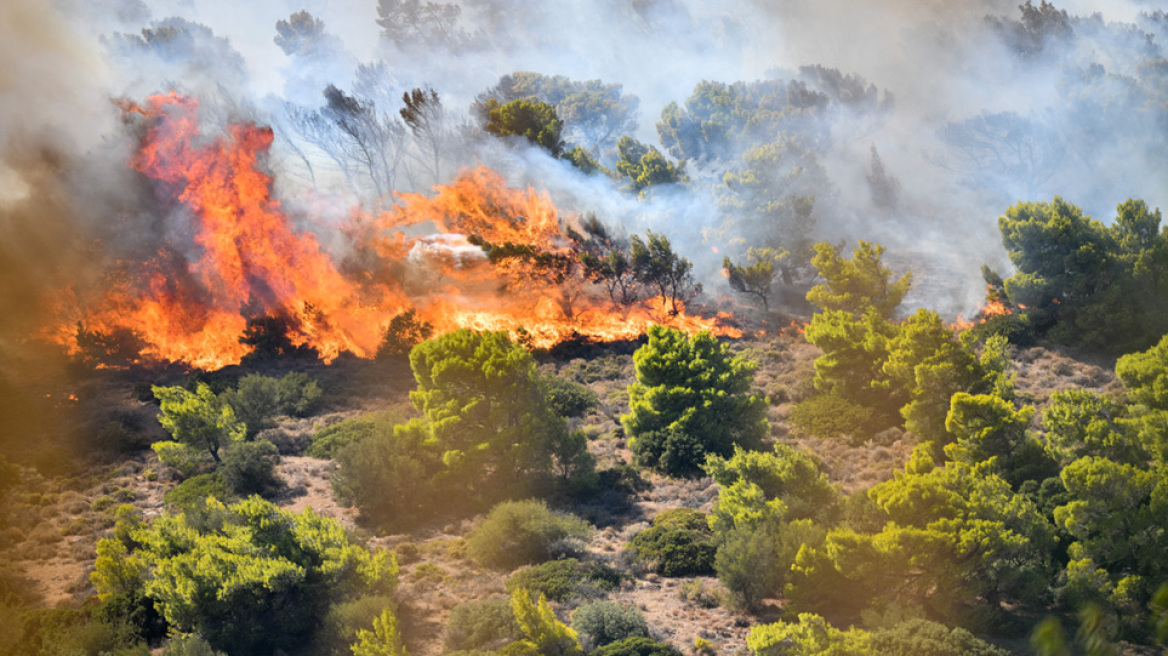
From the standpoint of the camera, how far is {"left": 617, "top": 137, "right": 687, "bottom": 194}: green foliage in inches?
2768

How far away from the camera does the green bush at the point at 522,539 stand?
29125 millimetres

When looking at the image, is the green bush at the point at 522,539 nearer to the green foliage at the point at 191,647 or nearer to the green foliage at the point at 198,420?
the green foliage at the point at 191,647

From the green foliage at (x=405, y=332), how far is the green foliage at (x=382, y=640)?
1027 inches

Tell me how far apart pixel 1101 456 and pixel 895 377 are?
11.8 metres

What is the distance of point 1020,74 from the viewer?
81812mm

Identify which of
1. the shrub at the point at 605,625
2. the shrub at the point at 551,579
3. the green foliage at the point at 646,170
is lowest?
the shrub at the point at 605,625

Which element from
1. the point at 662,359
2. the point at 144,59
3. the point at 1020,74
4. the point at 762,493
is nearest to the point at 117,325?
the point at 144,59

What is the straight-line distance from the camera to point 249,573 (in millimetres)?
24125

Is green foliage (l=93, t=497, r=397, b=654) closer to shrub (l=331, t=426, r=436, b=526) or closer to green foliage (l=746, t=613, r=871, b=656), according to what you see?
shrub (l=331, t=426, r=436, b=526)

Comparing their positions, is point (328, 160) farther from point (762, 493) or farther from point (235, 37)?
point (762, 493)

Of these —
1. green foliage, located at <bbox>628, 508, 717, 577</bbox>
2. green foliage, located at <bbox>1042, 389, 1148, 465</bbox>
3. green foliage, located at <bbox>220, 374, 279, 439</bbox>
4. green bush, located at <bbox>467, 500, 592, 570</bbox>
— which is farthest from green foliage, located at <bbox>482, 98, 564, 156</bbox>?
green foliage, located at <bbox>1042, 389, 1148, 465</bbox>

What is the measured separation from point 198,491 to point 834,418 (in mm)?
27493

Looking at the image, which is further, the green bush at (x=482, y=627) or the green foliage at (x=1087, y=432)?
the green foliage at (x=1087, y=432)

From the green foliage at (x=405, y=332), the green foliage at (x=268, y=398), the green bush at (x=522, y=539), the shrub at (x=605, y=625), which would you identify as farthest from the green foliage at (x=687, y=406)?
the green foliage at (x=268, y=398)
